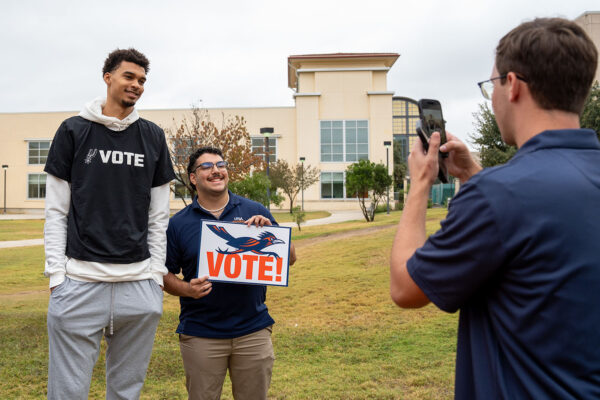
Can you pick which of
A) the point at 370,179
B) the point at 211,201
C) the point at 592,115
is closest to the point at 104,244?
the point at 211,201

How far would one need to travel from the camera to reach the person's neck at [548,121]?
1500 millimetres

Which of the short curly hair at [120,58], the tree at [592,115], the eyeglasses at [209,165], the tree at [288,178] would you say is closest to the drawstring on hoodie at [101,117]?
the short curly hair at [120,58]

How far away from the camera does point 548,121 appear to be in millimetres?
1501

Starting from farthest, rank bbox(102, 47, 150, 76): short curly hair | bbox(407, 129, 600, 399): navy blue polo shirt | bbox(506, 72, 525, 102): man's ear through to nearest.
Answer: bbox(102, 47, 150, 76): short curly hair, bbox(506, 72, 525, 102): man's ear, bbox(407, 129, 600, 399): navy blue polo shirt

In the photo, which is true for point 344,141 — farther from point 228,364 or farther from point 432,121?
point 432,121

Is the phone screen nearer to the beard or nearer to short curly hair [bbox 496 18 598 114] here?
short curly hair [bbox 496 18 598 114]

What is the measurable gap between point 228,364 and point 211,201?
1.15 meters

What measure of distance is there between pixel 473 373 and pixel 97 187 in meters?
2.34

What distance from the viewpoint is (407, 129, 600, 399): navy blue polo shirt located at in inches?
52.9

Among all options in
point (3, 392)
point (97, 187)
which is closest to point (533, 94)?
point (97, 187)

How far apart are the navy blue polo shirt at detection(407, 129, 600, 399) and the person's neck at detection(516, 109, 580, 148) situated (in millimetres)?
35

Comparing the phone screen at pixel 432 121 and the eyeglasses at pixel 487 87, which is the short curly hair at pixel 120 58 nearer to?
the phone screen at pixel 432 121

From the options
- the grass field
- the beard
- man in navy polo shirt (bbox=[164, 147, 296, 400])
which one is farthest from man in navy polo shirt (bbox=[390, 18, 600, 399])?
the grass field

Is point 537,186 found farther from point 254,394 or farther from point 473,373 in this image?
point 254,394
